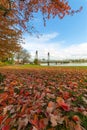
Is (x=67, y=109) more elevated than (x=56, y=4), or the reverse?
(x=56, y=4)

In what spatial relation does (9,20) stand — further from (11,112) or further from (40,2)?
(11,112)

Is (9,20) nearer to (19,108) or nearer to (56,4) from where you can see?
(56,4)

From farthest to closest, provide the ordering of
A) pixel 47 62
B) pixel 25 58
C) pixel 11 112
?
pixel 25 58
pixel 47 62
pixel 11 112

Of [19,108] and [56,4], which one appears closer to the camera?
[19,108]

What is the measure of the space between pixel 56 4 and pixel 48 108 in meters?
5.30

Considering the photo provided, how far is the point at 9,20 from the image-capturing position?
1220cm

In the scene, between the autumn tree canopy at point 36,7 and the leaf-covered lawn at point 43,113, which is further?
the autumn tree canopy at point 36,7

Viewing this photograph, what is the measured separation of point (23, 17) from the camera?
28.2 feet

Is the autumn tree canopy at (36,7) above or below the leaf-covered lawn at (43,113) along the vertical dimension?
above

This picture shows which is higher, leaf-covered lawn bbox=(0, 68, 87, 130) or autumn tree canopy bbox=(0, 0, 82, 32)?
autumn tree canopy bbox=(0, 0, 82, 32)

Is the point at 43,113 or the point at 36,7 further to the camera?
the point at 36,7

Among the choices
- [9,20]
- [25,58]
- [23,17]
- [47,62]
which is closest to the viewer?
[23,17]

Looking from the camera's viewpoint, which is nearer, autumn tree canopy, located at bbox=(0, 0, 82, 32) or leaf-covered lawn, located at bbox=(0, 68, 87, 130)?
leaf-covered lawn, located at bbox=(0, 68, 87, 130)

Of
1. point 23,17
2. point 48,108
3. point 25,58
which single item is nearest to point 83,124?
point 48,108
